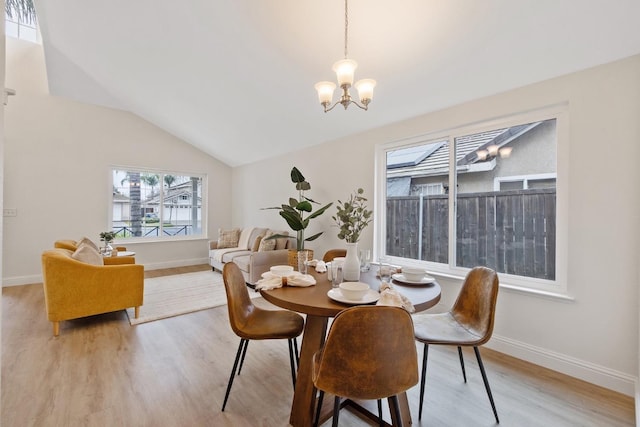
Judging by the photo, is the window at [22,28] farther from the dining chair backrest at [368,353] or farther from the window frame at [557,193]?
the dining chair backrest at [368,353]

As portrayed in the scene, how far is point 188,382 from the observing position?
2137 millimetres

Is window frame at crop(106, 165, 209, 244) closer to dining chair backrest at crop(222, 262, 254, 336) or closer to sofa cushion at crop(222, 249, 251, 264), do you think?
sofa cushion at crop(222, 249, 251, 264)

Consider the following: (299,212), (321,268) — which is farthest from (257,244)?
(321,268)

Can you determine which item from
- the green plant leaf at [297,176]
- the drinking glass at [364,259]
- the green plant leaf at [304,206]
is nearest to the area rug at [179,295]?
the green plant leaf at [304,206]

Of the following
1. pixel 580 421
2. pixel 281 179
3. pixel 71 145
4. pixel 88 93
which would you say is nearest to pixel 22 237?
pixel 71 145

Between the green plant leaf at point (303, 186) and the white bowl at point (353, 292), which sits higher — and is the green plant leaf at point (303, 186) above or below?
above

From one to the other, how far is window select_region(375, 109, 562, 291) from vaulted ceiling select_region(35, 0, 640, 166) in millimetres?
422

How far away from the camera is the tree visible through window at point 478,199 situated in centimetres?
248

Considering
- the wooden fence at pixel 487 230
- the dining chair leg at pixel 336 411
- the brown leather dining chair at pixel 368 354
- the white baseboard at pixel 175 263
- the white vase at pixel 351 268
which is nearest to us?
the brown leather dining chair at pixel 368 354

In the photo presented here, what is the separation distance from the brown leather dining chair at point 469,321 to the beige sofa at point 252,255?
108 inches

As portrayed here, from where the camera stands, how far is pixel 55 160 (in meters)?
4.85

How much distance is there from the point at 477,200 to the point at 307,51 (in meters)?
2.17

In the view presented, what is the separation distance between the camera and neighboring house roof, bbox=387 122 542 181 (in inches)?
107

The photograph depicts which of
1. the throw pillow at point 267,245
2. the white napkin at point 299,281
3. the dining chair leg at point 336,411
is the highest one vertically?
the white napkin at point 299,281
